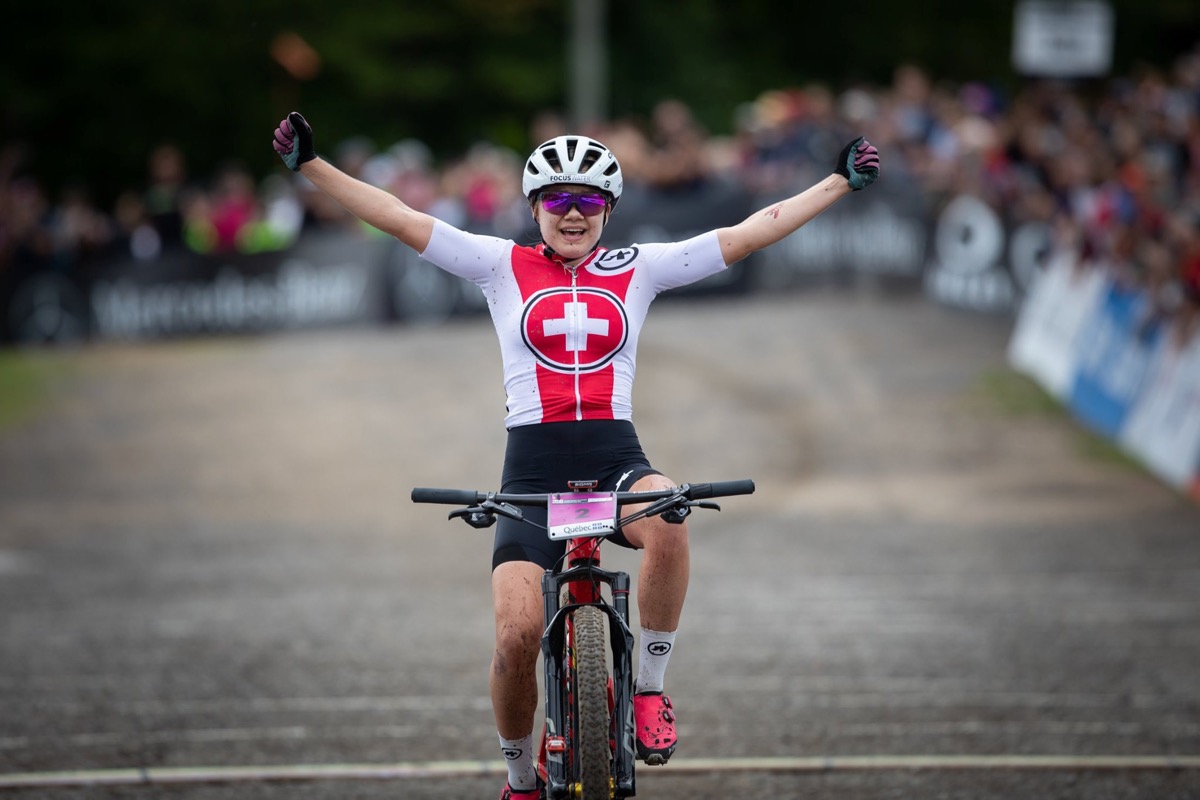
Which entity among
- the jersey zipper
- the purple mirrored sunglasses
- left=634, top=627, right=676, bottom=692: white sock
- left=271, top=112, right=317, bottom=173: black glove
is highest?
left=271, top=112, right=317, bottom=173: black glove

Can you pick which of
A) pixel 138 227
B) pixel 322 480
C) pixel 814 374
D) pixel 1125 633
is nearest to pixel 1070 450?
pixel 814 374

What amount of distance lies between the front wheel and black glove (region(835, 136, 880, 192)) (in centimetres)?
219

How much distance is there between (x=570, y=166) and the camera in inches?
262

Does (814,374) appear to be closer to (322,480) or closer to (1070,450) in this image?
(1070,450)

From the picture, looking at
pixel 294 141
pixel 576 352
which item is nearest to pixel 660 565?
pixel 576 352

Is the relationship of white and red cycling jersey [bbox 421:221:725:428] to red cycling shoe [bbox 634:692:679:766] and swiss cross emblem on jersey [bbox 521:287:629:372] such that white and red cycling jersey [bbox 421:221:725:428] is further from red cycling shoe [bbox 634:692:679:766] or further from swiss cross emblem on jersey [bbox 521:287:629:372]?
red cycling shoe [bbox 634:692:679:766]

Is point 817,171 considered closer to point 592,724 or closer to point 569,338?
point 569,338

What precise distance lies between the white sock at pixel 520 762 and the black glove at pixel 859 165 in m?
2.56

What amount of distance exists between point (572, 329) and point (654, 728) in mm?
1557

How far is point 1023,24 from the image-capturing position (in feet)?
65.0

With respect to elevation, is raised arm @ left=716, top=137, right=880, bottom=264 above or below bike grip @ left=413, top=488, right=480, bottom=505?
above

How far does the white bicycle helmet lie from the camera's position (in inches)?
262

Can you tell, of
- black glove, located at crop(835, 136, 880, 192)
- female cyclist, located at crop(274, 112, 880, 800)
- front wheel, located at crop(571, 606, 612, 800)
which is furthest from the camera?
black glove, located at crop(835, 136, 880, 192)

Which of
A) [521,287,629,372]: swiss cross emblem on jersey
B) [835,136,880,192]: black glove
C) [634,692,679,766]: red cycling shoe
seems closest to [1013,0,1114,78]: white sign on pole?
[835,136,880,192]: black glove
